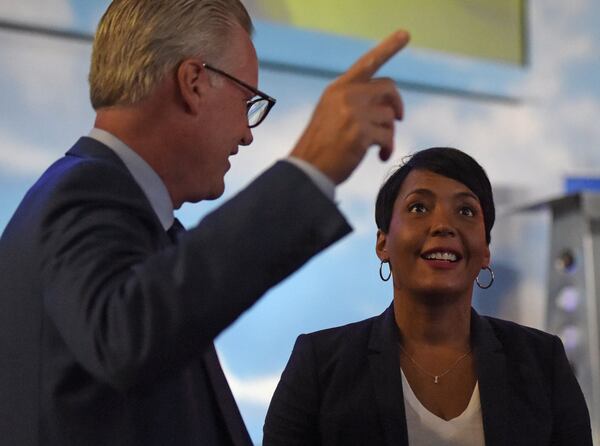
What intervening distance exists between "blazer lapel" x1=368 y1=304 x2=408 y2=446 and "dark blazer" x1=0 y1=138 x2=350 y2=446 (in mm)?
705

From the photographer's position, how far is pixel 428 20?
316 centimetres

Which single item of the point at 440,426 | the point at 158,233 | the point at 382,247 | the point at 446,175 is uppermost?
the point at 446,175

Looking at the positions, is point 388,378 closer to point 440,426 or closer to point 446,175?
point 440,426

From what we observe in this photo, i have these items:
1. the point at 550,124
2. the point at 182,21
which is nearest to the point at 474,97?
the point at 550,124

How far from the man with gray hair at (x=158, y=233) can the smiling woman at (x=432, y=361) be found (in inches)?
24.9

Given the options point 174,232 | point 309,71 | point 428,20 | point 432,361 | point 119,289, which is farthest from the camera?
point 428,20

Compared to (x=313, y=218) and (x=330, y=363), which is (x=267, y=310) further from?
(x=313, y=218)

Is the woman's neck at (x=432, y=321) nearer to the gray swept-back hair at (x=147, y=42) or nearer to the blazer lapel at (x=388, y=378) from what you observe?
the blazer lapel at (x=388, y=378)

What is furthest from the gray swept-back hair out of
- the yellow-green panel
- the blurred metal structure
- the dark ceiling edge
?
the blurred metal structure

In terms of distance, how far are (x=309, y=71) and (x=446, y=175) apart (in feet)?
4.93

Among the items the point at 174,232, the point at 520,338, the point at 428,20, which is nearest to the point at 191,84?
the point at 174,232

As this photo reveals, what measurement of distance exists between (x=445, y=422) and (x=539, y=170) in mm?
2136

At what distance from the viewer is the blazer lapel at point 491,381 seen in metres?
1.46

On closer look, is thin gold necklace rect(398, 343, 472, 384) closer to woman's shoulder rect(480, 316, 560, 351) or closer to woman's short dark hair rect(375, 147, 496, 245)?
woman's shoulder rect(480, 316, 560, 351)
